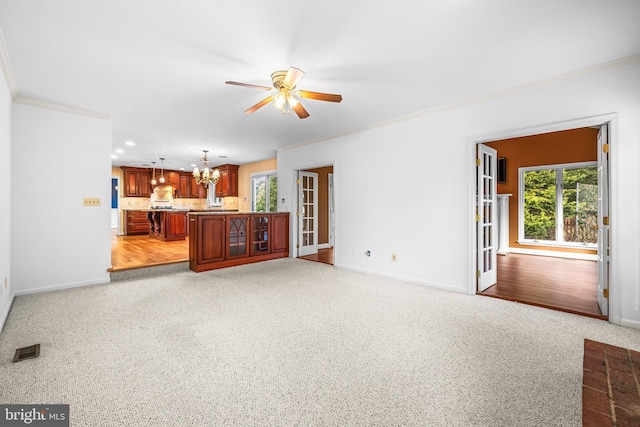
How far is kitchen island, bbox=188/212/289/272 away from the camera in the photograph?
4965mm

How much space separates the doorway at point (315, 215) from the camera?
20.9 ft

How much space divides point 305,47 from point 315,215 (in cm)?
475

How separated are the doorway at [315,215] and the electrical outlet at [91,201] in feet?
11.8

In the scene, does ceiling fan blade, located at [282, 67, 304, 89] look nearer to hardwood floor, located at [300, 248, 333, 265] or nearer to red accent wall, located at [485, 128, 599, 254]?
hardwood floor, located at [300, 248, 333, 265]

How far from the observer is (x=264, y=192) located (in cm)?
854

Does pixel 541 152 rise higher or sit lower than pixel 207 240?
higher

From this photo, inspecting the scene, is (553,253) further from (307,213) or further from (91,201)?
(91,201)

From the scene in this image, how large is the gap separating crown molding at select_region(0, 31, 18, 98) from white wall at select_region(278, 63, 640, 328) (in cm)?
418

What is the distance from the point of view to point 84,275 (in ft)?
13.0

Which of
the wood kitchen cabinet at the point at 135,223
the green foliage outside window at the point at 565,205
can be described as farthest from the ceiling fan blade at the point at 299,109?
the wood kitchen cabinet at the point at 135,223

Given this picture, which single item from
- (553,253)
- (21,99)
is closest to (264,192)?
(21,99)

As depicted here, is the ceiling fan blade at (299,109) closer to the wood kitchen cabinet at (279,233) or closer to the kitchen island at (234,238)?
the kitchen island at (234,238)

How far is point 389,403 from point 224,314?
1941mm

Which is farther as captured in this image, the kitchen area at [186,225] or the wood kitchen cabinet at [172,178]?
the wood kitchen cabinet at [172,178]
